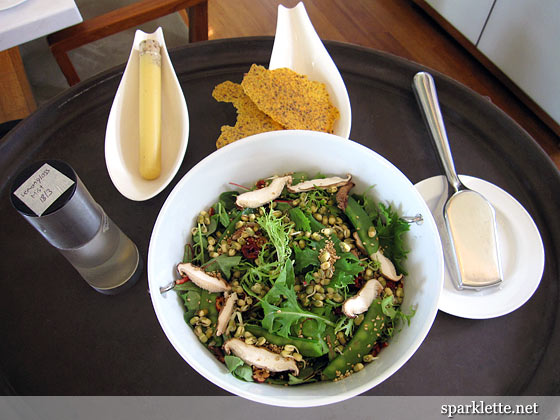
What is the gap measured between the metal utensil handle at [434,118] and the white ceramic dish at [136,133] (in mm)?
511

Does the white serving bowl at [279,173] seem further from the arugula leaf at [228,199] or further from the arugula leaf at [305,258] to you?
the arugula leaf at [305,258]

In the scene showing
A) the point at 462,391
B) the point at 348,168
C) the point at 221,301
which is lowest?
the point at 462,391

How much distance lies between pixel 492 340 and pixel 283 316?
395mm

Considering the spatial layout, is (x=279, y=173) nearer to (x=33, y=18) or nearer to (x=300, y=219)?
(x=300, y=219)

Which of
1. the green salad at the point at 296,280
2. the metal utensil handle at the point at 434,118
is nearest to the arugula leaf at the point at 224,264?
the green salad at the point at 296,280

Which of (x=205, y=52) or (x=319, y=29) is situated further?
(x=319, y=29)

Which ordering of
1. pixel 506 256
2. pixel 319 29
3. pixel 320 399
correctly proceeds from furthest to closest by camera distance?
pixel 319 29 → pixel 506 256 → pixel 320 399

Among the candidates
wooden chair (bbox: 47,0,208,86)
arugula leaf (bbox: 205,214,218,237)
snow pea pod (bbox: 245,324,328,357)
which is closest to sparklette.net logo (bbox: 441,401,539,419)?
snow pea pod (bbox: 245,324,328,357)

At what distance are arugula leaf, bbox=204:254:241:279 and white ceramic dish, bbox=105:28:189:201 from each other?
8.7 inches

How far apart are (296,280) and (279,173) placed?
0.21 metres

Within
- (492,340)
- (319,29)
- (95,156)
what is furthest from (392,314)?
(319,29)

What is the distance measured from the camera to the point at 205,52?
99 centimetres

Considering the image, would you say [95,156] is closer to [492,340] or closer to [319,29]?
[492,340]

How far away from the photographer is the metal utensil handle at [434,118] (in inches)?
34.1
